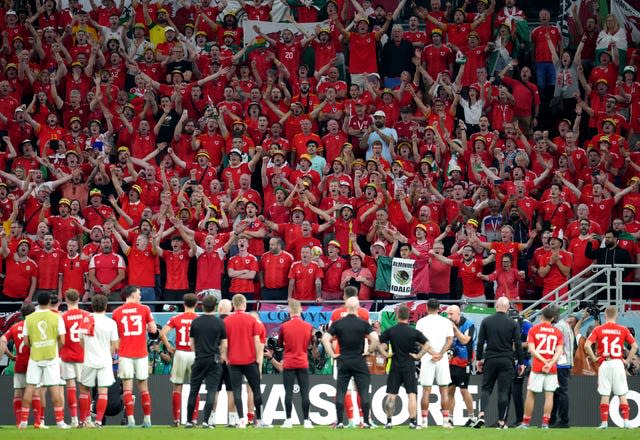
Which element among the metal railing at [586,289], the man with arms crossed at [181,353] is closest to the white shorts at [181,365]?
the man with arms crossed at [181,353]

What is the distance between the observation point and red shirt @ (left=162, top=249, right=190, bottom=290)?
2752cm

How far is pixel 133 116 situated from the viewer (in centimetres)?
3094

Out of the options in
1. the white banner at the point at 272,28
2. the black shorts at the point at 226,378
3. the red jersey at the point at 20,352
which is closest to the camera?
→ the red jersey at the point at 20,352

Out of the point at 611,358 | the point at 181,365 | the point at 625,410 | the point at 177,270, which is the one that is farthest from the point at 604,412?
the point at 177,270

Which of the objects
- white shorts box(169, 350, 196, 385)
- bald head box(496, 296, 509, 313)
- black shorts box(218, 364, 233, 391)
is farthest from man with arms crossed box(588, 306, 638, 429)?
white shorts box(169, 350, 196, 385)

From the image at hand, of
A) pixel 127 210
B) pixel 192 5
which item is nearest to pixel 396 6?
pixel 192 5

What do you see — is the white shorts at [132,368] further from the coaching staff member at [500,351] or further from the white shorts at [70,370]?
the coaching staff member at [500,351]

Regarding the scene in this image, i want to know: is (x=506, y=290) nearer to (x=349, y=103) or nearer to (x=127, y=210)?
(x=349, y=103)

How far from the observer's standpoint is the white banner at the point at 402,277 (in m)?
26.0

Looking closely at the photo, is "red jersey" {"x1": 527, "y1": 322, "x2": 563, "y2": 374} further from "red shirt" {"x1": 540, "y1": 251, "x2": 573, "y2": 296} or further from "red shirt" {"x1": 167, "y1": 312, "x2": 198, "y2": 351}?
"red shirt" {"x1": 167, "y1": 312, "x2": 198, "y2": 351}

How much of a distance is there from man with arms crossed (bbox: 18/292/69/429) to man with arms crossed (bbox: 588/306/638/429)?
27.4ft

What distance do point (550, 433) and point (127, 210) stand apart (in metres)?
12.1

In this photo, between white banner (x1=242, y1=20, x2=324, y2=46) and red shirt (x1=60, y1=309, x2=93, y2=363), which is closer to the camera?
red shirt (x1=60, y1=309, x2=93, y2=363)

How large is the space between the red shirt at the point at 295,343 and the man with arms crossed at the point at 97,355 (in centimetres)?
Result: 261
